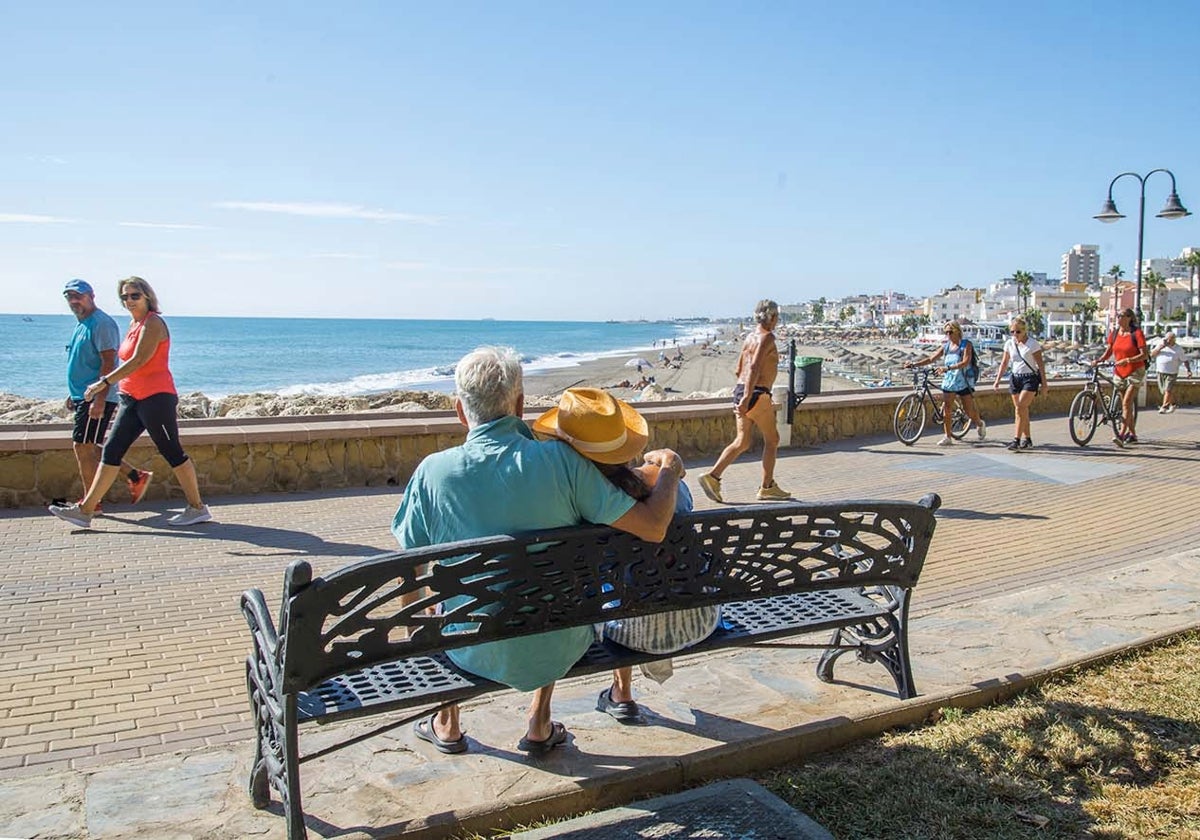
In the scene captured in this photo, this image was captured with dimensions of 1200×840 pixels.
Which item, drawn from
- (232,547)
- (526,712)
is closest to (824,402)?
(232,547)

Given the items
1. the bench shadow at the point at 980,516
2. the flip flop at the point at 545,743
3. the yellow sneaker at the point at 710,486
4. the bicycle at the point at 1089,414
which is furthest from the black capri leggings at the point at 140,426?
the bicycle at the point at 1089,414

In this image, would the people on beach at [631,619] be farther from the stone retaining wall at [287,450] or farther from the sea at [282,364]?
the sea at [282,364]

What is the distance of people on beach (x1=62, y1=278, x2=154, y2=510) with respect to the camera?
290 inches

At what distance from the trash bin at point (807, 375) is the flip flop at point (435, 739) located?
9.32m

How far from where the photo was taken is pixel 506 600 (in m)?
2.84

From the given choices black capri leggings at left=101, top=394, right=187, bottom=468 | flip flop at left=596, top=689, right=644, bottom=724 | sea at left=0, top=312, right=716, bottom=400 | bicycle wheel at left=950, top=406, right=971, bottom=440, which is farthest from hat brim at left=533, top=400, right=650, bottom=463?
sea at left=0, top=312, right=716, bottom=400

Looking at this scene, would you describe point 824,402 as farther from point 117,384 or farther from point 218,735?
point 218,735

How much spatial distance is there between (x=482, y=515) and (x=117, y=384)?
541 centimetres

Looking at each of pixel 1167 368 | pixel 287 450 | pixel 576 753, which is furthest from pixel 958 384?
pixel 576 753

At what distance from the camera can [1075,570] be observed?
6203 mm

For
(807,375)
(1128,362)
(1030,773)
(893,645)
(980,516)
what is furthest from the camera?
(807,375)

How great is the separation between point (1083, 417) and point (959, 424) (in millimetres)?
1503

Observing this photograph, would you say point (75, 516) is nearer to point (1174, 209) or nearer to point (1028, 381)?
point (1028, 381)

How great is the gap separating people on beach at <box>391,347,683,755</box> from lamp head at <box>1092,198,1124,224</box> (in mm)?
20648
